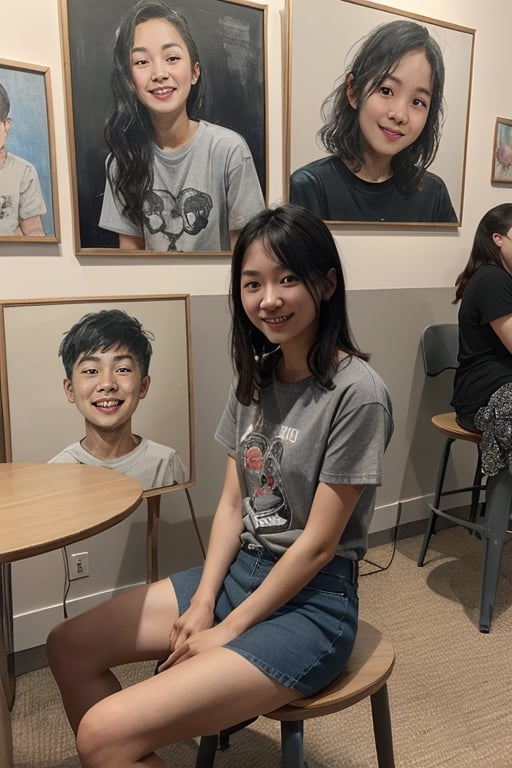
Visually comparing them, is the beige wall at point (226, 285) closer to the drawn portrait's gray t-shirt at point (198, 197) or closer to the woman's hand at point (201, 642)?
the drawn portrait's gray t-shirt at point (198, 197)

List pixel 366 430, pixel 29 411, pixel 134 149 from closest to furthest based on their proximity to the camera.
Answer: pixel 366 430 < pixel 29 411 < pixel 134 149

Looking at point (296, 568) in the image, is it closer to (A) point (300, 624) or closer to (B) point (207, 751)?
(A) point (300, 624)

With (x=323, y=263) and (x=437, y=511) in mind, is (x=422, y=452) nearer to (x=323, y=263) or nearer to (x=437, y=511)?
(x=437, y=511)

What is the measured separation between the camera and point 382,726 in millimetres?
1147

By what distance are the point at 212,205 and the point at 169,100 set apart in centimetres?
33

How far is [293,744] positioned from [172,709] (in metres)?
0.22

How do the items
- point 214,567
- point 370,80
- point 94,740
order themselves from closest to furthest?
point 94,740
point 214,567
point 370,80

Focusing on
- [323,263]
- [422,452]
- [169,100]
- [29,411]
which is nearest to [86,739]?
[323,263]

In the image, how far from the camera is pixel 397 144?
7.97 feet

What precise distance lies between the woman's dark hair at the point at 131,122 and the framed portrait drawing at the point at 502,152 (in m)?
1.44

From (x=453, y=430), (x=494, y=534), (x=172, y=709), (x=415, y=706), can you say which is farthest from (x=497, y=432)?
(x=172, y=709)

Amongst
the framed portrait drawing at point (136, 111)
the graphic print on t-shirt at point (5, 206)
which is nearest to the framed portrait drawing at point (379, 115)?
the framed portrait drawing at point (136, 111)

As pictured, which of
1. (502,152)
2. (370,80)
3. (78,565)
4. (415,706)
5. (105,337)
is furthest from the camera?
(502,152)

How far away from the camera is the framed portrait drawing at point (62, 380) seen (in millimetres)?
1719
